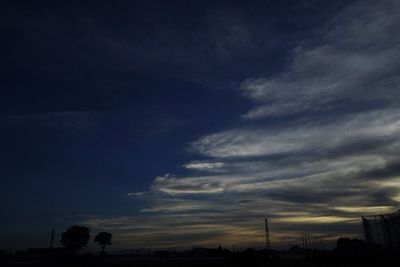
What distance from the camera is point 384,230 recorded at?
50281mm

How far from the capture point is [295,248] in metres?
191

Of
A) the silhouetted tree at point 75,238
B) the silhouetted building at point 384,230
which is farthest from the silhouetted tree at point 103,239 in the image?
the silhouetted building at point 384,230

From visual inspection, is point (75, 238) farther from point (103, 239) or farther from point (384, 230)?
point (384, 230)

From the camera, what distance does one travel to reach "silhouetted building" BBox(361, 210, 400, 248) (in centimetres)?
4791

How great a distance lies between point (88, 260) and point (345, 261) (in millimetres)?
63631

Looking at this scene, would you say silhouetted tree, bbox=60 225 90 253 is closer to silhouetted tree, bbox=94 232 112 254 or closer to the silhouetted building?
silhouetted tree, bbox=94 232 112 254

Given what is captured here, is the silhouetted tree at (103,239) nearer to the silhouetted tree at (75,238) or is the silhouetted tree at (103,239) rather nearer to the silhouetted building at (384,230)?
the silhouetted tree at (75,238)

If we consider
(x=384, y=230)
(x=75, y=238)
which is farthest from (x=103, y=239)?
(x=384, y=230)

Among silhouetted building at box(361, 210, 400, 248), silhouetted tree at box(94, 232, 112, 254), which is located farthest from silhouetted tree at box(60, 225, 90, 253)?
silhouetted building at box(361, 210, 400, 248)

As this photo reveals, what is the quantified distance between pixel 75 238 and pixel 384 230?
3909 inches

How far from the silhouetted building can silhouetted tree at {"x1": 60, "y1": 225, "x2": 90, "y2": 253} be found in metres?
94.5

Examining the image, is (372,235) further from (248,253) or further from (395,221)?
(248,253)

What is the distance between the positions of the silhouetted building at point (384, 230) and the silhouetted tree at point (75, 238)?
9446 centimetres

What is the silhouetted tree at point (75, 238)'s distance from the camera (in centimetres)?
11500
